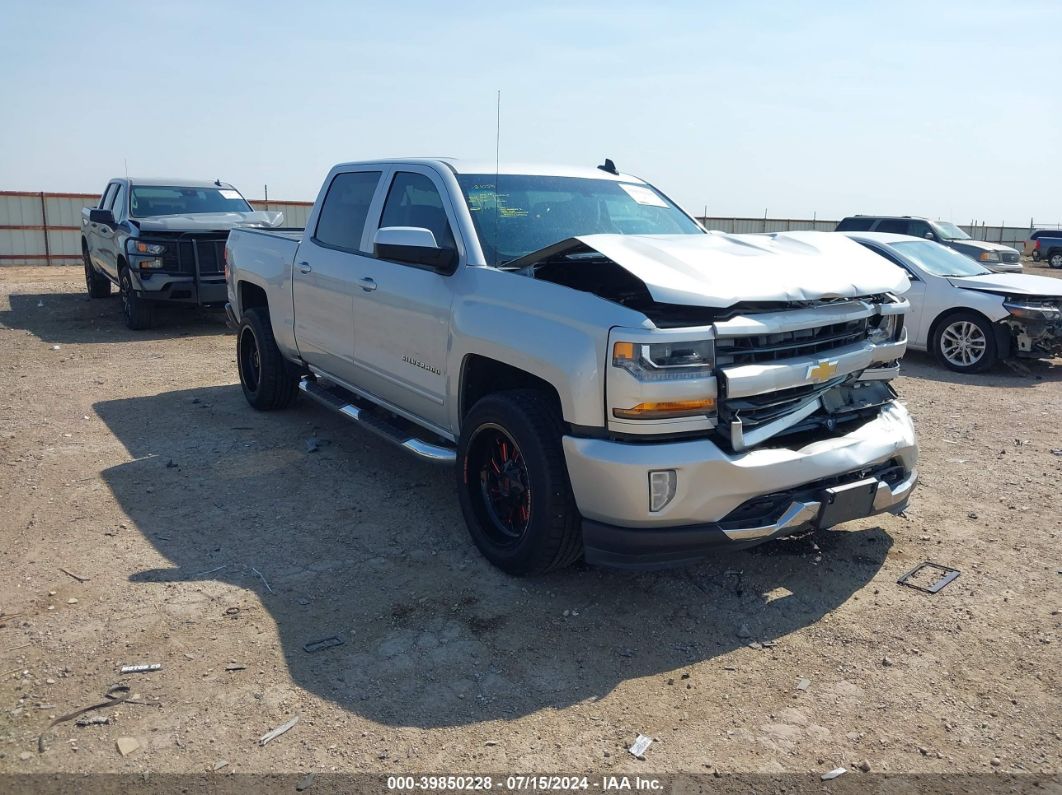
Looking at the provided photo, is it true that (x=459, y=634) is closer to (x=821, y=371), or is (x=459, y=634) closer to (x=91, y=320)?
(x=821, y=371)

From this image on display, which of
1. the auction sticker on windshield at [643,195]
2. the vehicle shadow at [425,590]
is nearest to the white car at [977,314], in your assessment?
the auction sticker on windshield at [643,195]

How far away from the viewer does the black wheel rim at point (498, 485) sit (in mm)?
4152

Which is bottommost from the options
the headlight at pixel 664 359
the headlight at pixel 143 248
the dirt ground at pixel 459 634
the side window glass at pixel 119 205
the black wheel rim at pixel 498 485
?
the dirt ground at pixel 459 634

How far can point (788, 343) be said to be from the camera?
385 cm

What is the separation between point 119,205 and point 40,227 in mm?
11467

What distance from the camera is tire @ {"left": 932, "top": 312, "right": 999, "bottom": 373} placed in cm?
969

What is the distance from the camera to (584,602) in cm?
405

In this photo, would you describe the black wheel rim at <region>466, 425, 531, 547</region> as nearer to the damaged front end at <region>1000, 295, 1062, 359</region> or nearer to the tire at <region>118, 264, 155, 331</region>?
the damaged front end at <region>1000, 295, 1062, 359</region>

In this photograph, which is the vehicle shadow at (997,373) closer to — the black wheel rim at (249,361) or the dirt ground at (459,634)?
the dirt ground at (459,634)

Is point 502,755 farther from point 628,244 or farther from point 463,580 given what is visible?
point 628,244

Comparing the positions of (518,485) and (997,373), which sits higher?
(518,485)

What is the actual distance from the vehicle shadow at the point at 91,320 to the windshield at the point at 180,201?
4.95 feet

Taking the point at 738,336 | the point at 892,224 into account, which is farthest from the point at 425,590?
the point at 892,224

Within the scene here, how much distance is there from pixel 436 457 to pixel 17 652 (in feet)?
6.71
